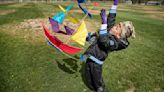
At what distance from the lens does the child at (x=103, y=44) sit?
4.89m

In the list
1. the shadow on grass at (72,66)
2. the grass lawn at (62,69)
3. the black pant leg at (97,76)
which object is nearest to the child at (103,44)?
the black pant leg at (97,76)

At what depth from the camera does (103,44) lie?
4.91 meters

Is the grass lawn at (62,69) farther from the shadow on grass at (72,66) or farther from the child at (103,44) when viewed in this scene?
the child at (103,44)

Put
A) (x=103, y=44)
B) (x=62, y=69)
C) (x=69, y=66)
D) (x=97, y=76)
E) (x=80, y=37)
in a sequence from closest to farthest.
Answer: (x=103, y=44) < (x=97, y=76) < (x=80, y=37) < (x=62, y=69) < (x=69, y=66)

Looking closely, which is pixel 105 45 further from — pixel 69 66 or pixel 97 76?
pixel 69 66

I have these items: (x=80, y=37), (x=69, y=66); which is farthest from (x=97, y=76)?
(x=69, y=66)

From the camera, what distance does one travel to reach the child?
4.89 meters

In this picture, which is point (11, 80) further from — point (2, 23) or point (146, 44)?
point (2, 23)

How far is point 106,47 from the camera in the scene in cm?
499

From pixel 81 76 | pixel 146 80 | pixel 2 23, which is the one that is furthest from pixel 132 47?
pixel 2 23

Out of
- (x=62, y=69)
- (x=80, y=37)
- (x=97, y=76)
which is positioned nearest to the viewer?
(x=97, y=76)

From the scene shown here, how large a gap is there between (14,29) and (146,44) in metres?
7.90

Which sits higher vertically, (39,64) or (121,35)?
(121,35)

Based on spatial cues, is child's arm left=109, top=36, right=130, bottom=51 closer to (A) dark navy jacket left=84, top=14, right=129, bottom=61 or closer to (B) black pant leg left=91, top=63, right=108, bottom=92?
(A) dark navy jacket left=84, top=14, right=129, bottom=61
